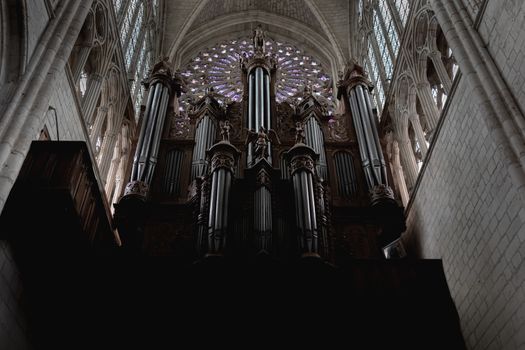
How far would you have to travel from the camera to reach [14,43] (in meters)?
8.16

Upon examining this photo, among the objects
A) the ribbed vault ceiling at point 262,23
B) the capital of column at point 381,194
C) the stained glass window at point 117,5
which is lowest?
the capital of column at point 381,194

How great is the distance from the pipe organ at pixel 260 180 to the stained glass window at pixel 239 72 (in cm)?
333

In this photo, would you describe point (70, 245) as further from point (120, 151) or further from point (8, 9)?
point (120, 151)

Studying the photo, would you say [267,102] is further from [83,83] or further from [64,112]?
[64,112]

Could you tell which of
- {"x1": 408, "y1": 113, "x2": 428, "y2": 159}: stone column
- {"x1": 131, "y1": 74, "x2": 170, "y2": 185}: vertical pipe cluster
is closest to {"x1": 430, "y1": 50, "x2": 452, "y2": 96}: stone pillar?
{"x1": 408, "y1": 113, "x2": 428, "y2": 159}: stone column

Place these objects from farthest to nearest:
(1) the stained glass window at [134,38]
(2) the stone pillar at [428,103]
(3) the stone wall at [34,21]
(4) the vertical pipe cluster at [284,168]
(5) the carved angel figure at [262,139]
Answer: (1) the stained glass window at [134,38] < (4) the vertical pipe cluster at [284,168] < (5) the carved angel figure at [262,139] < (2) the stone pillar at [428,103] < (3) the stone wall at [34,21]

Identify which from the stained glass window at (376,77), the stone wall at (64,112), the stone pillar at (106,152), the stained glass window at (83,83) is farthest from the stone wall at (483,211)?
the stained glass window at (83,83)

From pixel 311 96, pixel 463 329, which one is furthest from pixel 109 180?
pixel 463 329

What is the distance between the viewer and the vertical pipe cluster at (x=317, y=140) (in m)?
13.2

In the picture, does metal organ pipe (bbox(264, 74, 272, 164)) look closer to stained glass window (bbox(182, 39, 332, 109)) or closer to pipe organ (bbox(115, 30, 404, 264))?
pipe organ (bbox(115, 30, 404, 264))

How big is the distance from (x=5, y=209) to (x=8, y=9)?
321 centimetres

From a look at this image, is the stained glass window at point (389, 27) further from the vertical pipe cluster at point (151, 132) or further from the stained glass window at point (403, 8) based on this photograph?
the vertical pipe cluster at point (151, 132)

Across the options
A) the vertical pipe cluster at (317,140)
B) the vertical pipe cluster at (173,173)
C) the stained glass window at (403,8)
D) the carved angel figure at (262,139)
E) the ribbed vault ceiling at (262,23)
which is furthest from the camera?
the ribbed vault ceiling at (262,23)

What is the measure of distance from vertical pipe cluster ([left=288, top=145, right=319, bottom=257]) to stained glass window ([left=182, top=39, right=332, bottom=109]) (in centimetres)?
791
